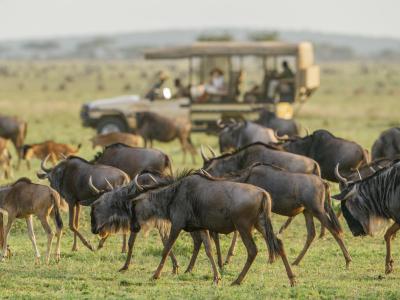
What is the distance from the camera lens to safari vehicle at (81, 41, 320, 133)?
89.2 ft

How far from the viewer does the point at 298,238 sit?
14.9 m

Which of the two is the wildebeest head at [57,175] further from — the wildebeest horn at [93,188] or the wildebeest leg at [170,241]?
the wildebeest leg at [170,241]

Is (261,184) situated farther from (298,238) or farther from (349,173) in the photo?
(349,173)

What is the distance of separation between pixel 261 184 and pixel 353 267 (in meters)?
1.49

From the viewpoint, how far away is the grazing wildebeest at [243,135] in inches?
782

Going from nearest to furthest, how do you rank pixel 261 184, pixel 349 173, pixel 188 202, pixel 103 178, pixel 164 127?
pixel 188 202 → pixel 261 184 → pixel 103 178 → pixel 349 173 → pixel 164 127

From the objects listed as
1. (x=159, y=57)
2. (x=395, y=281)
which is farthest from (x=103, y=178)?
(x=159, y=57)

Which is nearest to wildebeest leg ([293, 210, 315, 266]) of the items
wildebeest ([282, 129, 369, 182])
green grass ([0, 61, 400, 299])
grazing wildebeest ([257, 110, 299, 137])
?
green grass ([0, 61, 400, 299])

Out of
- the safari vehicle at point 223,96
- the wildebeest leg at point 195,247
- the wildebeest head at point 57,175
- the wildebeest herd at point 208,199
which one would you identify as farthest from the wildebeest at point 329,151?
the safari vehicle at point 223,96

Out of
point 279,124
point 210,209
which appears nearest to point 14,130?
point 279,124

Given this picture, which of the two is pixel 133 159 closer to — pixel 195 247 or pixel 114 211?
pixel 114 211

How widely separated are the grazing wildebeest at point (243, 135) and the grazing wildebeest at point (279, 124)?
2.55 meters

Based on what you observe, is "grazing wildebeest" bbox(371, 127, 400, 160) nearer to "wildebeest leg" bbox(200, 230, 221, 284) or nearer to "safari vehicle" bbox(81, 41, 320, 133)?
"wildebeest leg" bbox(200, 230, 221, 284)

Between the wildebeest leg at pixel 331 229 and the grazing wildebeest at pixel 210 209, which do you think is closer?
the grazing wildebeest at pixel 210 209
